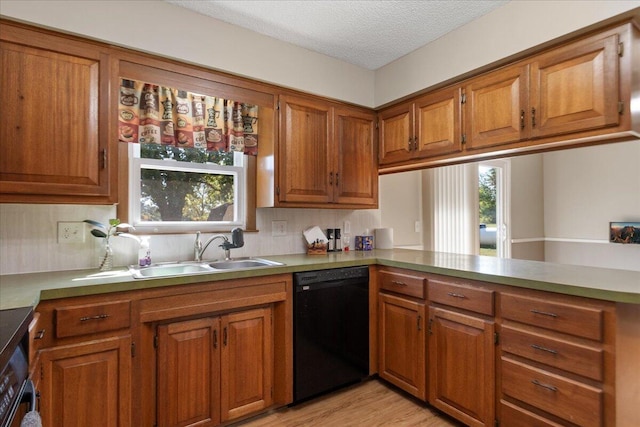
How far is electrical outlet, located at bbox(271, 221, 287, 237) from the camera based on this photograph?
9.14 ft

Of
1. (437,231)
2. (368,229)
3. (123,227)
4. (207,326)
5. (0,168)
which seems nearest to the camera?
(0,168)

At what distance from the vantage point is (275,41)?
8.14 feet

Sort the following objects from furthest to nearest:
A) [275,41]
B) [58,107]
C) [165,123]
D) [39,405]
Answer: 1. [275,41]
2. [165,123]
3. [58,107]
4. [39,405]

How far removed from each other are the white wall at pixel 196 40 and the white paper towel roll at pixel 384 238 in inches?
46.1

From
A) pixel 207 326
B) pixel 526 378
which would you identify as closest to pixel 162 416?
pixel 207 326

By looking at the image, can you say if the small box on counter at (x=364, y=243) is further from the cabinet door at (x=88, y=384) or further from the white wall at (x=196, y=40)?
the cabinet door at (x=88, y=384)

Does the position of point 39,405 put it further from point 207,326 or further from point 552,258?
point 552,258

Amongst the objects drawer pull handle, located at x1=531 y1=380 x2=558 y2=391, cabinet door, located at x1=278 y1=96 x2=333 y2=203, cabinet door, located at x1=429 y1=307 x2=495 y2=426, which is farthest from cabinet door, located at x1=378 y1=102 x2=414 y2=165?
drawer pull handle, located at x1=531 y1=380 x2=558 y2=391

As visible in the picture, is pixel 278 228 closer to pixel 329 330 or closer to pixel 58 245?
pixel 329 330

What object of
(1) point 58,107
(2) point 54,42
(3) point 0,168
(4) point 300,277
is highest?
(2) point 54,42

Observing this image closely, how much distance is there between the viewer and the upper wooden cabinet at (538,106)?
1.68 metres

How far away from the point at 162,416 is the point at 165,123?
5.77 feet

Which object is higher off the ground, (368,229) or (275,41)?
(275,41)

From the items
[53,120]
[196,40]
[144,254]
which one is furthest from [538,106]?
[53,120]
